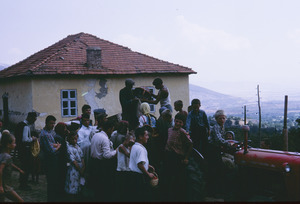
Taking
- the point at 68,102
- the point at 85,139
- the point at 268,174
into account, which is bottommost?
the point at 268,174

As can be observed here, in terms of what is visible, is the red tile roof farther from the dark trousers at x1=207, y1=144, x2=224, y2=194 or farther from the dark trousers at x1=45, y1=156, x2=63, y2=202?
the dark trousers at x1=207, y1=144, x2=224, y2=194

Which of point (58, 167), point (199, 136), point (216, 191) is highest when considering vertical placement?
point (199, 136)

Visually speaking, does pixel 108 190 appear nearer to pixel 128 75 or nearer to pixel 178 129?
pixel 178 129

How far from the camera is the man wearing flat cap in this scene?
345 inches

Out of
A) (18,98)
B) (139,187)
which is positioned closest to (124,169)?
A: (139,187)

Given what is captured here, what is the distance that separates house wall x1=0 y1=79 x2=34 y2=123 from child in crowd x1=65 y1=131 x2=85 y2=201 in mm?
13284

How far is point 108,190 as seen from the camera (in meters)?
7.41

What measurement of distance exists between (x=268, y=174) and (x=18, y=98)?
17751 millimetres

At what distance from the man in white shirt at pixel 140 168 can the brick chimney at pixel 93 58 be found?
1552 cm

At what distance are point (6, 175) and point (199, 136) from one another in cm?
367

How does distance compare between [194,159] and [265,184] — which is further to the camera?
[194,159]

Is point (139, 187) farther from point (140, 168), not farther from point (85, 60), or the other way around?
point (85, 60)

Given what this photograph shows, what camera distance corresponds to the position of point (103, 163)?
7152 millimetres

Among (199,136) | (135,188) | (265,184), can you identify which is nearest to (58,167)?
(135,188)
